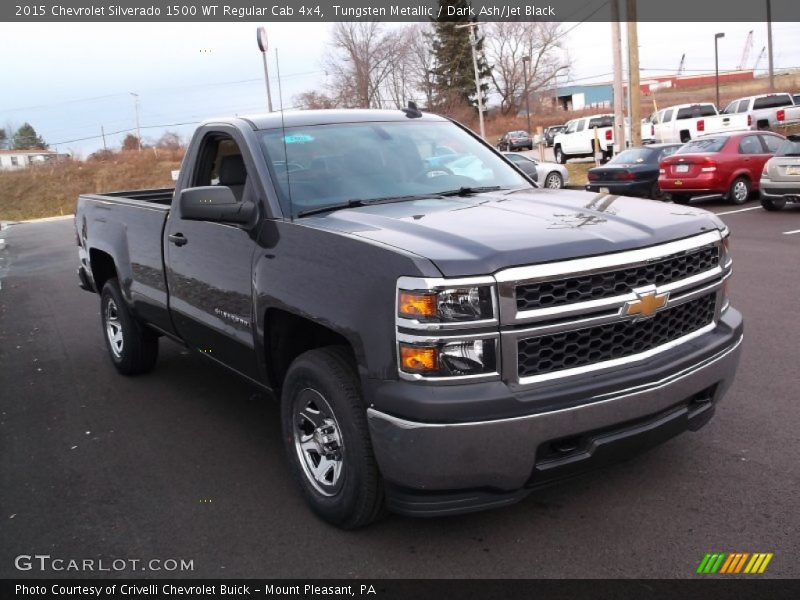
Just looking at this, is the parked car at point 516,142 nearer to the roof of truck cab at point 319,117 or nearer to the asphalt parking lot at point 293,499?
the asphalt parking lot at point 293,499

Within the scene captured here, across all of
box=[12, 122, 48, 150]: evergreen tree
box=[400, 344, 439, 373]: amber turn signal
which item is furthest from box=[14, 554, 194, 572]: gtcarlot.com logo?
box=[12, 122, 48, 150]: evergreen tree

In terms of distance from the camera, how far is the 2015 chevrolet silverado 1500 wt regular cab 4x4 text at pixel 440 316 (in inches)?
111

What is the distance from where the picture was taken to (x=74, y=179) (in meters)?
56.3

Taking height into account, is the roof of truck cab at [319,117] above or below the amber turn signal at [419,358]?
above

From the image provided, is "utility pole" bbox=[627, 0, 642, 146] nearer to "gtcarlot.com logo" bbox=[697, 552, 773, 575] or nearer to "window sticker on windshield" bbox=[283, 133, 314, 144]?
"window sticker on windshield" bbox=[283, 133, 314, 144]

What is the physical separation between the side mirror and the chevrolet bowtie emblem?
1.95 metres

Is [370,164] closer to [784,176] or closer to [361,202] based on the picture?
[361,202]

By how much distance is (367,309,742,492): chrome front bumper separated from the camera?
2.79 meters

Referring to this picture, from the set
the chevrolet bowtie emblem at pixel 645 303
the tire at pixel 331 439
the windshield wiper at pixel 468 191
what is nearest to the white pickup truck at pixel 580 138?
the windshield wiper at pixel 468 191

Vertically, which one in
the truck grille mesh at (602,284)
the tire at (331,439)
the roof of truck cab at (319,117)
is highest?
the roof of truck cab at (319,117)

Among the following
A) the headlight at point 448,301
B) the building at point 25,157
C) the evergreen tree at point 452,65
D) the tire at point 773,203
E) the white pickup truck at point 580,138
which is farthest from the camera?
the building at point 25,157

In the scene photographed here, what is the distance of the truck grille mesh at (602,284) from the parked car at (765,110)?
28865mm

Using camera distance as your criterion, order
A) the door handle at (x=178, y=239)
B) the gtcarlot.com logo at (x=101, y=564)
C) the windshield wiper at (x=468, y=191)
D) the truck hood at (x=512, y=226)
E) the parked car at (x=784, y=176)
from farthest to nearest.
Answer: the parked car at (x=784, y=176)
the door handle at (x=178, y=239)
the windshield wiper at (x=468, y=191)
the gtcarlot.com logo at (x=101, y=564)
the truck hood at (x=512, y=226)

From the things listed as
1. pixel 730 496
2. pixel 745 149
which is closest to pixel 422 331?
pixel 730 496
